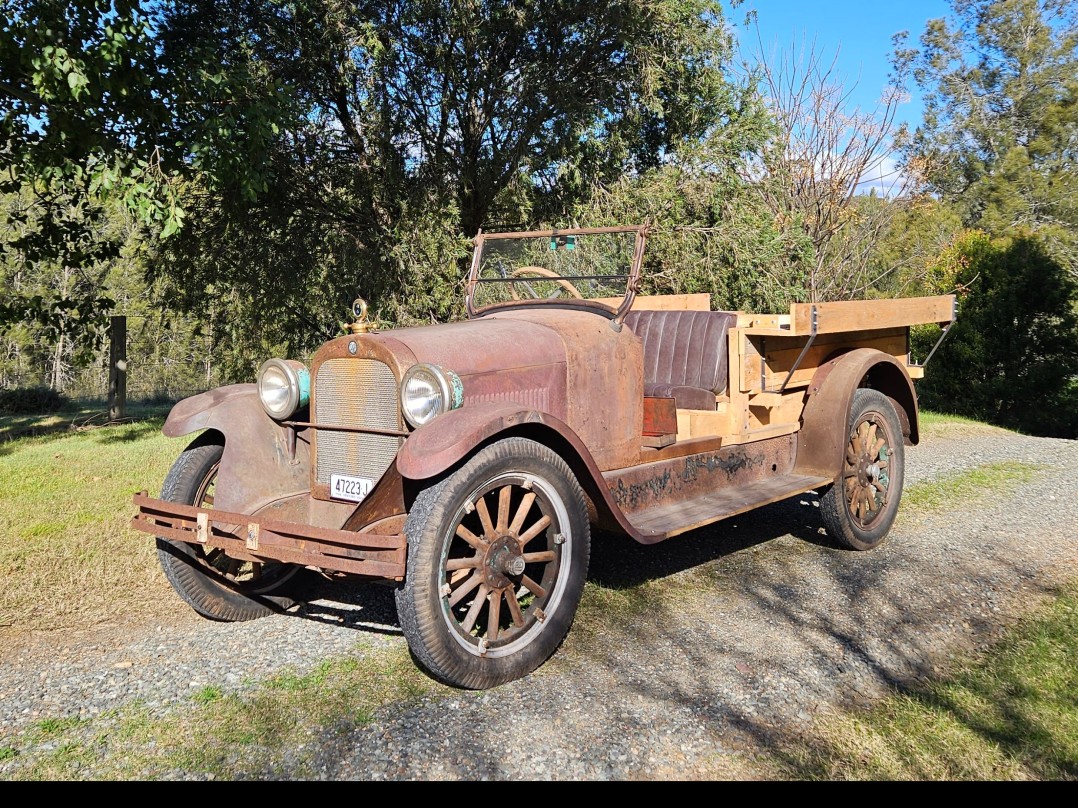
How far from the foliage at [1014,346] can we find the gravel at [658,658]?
898 cm

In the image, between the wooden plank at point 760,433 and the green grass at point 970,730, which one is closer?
the green grass at point 970,730

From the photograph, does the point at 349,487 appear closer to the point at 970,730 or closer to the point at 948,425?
the point at 970,730

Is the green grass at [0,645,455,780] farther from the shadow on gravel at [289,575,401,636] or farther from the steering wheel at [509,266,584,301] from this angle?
the steering wheel at [509,266,584,301]

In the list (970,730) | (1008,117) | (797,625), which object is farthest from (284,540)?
(1008,117)

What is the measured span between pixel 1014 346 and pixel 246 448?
1308 centimetres

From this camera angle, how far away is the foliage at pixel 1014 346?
44.0 feet

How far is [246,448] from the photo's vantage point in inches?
158

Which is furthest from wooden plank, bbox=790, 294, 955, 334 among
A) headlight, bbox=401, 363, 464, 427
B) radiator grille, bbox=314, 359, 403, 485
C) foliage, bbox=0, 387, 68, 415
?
foliage, bbox=0, 387, 68, 415

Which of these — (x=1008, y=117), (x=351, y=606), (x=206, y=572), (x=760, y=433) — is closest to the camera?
(x=206, y=572)

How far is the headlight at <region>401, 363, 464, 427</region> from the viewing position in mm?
3488

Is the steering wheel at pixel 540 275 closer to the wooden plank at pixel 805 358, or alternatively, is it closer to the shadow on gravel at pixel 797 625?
the wooden plank at pixel 805 358

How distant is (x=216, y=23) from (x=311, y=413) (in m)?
7.69

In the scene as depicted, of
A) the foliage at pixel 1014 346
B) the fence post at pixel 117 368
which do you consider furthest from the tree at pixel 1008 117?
the fence post at pixel 117 368

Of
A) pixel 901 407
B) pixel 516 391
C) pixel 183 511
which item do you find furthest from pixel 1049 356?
pixel 183 511
